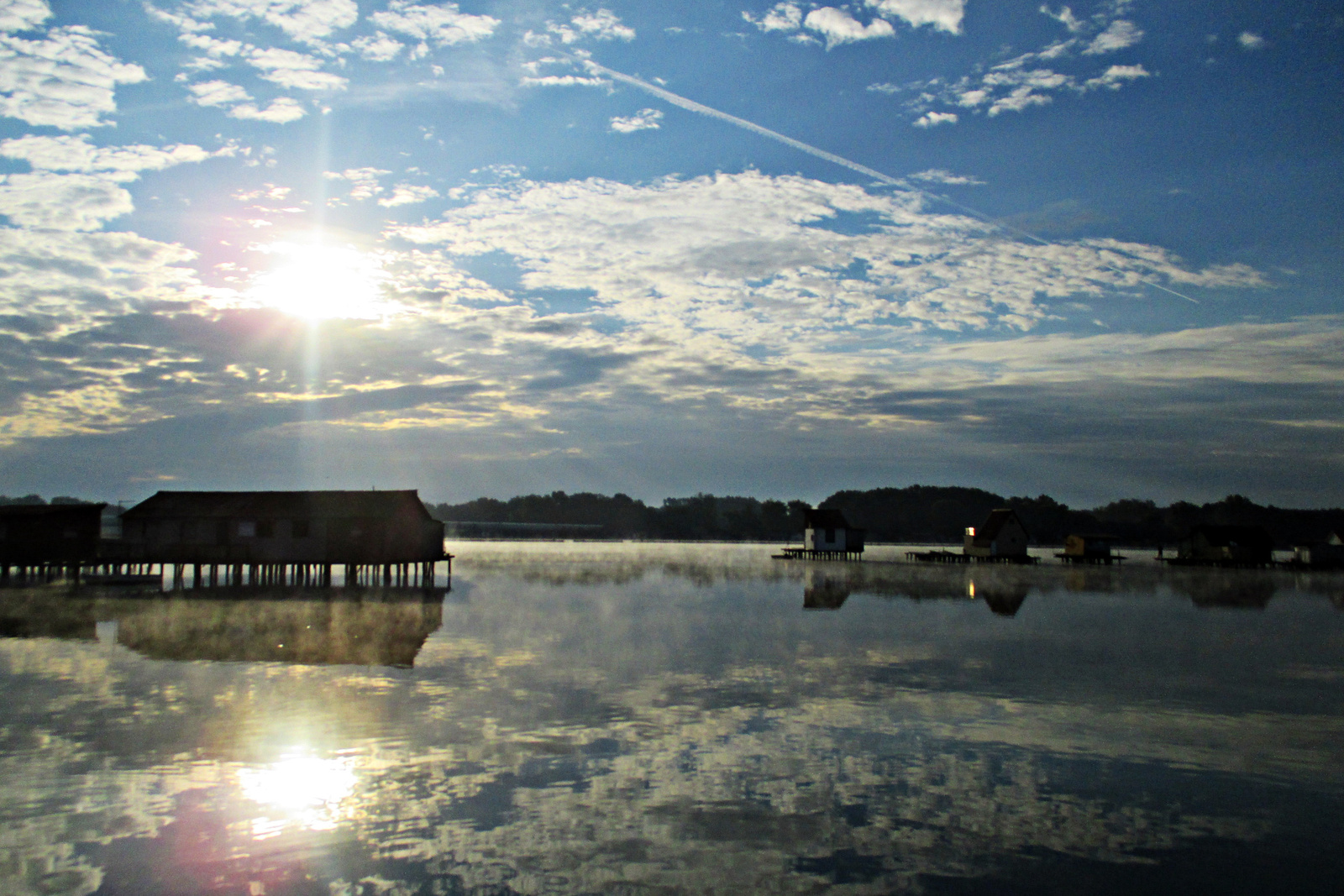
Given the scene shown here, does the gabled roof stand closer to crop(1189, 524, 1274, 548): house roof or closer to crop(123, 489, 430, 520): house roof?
crop(1189, 524, 1274, 548): house roof

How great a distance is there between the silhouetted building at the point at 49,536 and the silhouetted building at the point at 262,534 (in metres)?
3.18

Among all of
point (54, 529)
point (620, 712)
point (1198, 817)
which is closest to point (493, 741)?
point (620, 712)

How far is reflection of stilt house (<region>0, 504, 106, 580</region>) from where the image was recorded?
175ft

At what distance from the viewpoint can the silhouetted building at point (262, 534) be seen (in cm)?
5169

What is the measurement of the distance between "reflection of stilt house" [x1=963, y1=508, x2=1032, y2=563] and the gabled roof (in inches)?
556

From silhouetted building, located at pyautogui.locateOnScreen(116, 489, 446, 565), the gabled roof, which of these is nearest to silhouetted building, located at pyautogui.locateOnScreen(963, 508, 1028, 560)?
the gabled roof

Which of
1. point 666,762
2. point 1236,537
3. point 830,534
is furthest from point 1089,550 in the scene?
point 666,762

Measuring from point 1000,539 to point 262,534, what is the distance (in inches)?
2749

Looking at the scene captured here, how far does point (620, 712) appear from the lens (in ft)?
56.3

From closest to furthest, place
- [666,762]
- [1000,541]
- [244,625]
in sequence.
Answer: [666,762] → [244,625] → [1000,541]

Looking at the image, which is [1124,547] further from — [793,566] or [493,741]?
[493,741]

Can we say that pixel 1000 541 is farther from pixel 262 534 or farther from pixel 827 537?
pixel 262 534

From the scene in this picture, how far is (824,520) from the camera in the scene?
325 ft

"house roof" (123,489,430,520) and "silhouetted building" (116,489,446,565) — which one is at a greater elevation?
"house roof" (123,489,430,520)
